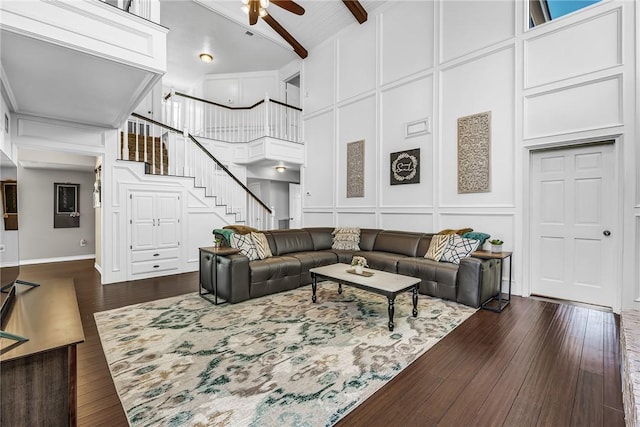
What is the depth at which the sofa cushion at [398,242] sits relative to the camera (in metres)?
4.71

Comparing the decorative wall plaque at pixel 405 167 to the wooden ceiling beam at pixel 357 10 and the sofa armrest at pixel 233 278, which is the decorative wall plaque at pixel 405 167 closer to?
the wooden ceiling beam at pixel 357 10

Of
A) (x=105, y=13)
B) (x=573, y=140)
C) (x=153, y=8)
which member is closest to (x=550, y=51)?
(x=573, y=140)

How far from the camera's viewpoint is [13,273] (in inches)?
74.0

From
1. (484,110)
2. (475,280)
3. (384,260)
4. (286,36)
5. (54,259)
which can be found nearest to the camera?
(475,280)

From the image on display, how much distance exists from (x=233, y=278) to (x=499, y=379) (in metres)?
2.89

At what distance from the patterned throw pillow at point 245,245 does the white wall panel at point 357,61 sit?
3.94m

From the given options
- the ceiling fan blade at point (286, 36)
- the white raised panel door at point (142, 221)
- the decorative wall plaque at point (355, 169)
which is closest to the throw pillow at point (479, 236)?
the decorative wall plaque at point (355, 169)

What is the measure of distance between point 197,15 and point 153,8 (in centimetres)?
365

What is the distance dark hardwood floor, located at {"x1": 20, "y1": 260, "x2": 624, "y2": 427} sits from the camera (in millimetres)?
1717

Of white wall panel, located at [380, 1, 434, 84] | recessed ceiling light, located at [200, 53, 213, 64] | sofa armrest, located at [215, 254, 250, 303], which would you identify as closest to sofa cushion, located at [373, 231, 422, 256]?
sofa armrest, located at [215, 254, 250, 303]

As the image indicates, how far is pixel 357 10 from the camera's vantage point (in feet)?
18.9

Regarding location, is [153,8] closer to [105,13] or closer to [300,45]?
[105,13]

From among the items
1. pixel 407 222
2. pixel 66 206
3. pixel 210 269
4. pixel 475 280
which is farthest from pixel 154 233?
pixel 475 280

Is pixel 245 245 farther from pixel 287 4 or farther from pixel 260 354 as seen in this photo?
pixel 287 4
